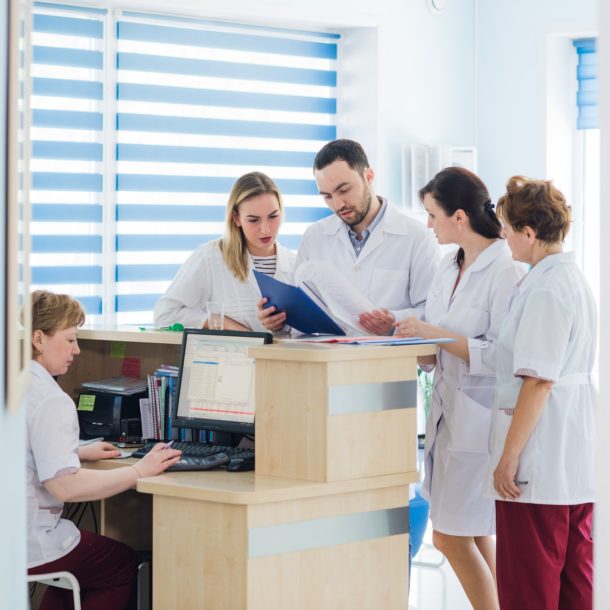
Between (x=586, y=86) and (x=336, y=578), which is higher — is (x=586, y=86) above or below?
above

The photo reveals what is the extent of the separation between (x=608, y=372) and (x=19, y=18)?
140cm

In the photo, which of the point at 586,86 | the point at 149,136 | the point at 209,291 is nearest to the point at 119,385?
the point at 209,291

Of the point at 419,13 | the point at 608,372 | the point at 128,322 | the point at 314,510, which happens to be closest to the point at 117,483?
the point at 314,510

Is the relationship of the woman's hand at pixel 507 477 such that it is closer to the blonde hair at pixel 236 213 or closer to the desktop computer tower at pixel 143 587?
the desktop computer tower at pixel 143 587

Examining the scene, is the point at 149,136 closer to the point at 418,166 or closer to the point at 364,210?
the point at 418,166

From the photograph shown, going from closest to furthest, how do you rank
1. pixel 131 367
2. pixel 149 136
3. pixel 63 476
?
1. pixel 63 476
2. pixel 131 367
3. pixel 149 136

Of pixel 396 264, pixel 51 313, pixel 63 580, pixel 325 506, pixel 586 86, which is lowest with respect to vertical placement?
pixel 63 580

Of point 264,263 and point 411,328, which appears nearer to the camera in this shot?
point 411,328

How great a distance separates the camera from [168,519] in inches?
97.7

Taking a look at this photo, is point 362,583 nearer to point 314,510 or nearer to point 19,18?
point 314,510

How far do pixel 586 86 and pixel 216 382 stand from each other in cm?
336

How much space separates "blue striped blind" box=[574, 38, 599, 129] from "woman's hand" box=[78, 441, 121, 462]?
11.6 feet

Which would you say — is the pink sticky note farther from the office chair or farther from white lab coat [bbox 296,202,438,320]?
the office chair

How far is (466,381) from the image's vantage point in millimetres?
2955
